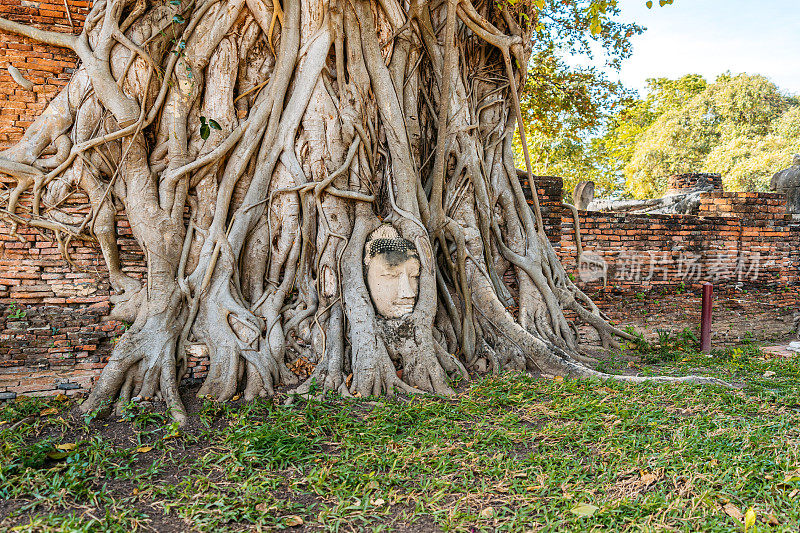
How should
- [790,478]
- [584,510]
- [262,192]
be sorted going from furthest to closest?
[262,192], [790,478], [584,510]

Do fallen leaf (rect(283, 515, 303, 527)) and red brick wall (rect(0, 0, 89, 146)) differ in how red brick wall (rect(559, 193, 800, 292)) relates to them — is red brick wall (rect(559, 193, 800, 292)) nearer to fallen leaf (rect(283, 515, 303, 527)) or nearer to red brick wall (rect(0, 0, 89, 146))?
fallen leaf (rect(283, 515, 303, 527))

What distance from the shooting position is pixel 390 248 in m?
4.18

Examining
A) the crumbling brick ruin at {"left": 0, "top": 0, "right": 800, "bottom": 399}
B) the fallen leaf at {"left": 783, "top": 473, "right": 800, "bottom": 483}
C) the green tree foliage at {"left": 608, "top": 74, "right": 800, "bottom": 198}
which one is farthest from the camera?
the green tree foliage at {"left": 608, "top": 74, "right": 800, "bottom": 198}

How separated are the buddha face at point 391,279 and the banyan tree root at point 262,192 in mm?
76

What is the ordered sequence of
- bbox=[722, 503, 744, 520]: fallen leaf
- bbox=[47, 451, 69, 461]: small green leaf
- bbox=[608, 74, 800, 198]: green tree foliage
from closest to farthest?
bbox=[722, 503, 744, 520]: fallen leaf < bbox=[47, 451, 69, 461]: small green leaf < bbox=[608, 74, 800, 198]: green tree foliage

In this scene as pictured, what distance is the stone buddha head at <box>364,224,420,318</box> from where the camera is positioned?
4152mm

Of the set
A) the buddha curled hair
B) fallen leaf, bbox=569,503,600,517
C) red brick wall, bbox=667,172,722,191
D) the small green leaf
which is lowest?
the small green leaf

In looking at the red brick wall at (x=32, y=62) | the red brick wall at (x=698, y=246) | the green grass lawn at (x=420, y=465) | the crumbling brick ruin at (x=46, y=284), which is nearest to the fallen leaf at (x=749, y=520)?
the green grass lawn at (x=420, y=465)

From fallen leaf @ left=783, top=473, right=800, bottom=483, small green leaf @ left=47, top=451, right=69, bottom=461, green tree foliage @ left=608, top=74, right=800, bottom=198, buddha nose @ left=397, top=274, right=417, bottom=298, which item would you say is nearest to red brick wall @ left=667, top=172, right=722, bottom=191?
green tree foliage @ left=608, top=74, right=800, bottom=198

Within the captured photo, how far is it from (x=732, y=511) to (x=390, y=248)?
2.66 m

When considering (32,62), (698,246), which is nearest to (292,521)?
(32,62)

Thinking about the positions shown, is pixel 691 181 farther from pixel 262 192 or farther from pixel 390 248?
pixel 262 192

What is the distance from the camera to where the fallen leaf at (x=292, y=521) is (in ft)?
7.46

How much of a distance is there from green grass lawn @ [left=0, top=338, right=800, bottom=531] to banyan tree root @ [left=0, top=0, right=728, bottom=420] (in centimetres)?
51
